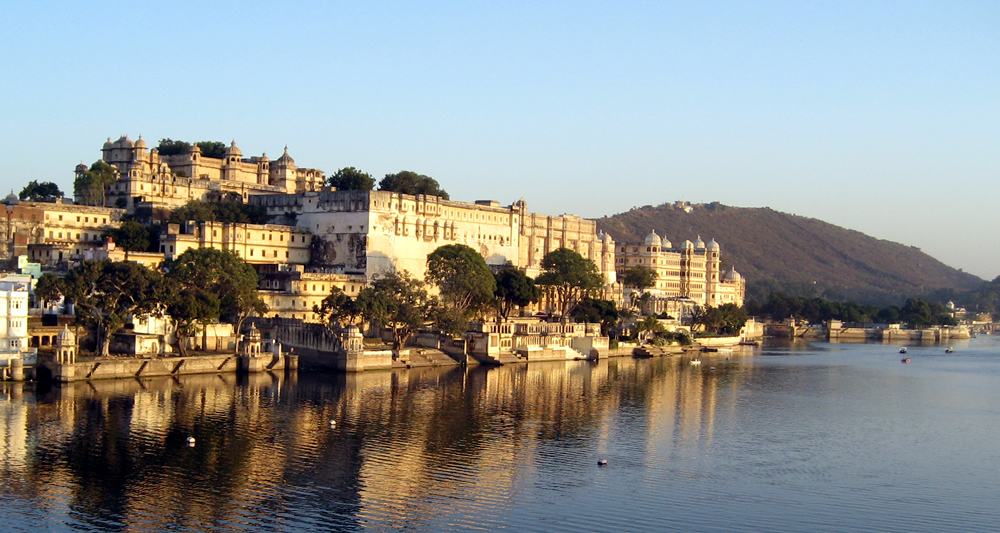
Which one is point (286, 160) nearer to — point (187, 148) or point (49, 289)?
point (187, 148)

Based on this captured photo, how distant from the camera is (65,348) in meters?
50.4

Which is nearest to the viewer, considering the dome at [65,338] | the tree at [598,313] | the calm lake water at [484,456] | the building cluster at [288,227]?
the calm lake water at [484,456]

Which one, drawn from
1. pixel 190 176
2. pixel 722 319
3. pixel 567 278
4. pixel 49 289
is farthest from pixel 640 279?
pixel 49 289

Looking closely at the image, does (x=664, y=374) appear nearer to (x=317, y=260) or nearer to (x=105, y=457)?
(x=317, y=260)

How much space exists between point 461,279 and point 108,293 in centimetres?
2395

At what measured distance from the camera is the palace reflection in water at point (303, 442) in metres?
30.9

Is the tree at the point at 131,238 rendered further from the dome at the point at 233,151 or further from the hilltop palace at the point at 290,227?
the dome at the point at 233,151

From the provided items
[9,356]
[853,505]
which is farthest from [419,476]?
[9,356]

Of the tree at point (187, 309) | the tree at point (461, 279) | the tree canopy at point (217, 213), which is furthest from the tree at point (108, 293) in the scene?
the tree at point (461, 279)

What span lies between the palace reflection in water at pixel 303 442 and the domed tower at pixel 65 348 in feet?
5.33

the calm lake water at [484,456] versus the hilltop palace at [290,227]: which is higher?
the hilltop palace at [290,227]

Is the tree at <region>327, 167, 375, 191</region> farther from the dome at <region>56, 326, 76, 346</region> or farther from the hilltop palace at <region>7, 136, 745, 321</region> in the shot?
the dome at <region>56, 326, 76, 346</region>

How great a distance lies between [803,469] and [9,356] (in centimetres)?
3246

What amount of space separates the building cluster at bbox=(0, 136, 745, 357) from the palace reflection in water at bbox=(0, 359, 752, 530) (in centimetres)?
1678
